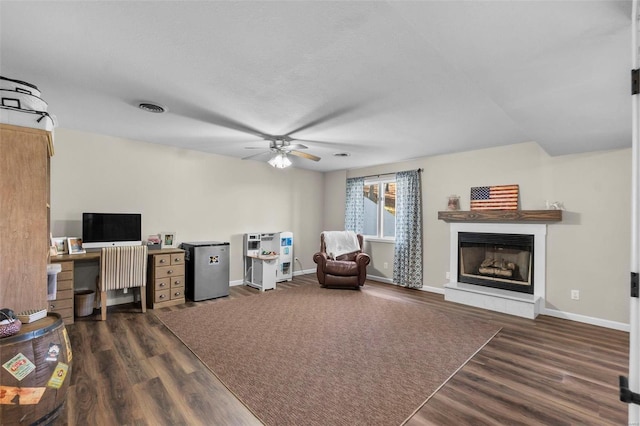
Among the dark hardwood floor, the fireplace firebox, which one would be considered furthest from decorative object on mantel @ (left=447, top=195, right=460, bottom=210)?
the dark hardwood floor

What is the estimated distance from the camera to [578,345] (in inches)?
116

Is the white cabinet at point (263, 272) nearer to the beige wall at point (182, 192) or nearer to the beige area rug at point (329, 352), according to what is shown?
the beige wall at point (182, 192)

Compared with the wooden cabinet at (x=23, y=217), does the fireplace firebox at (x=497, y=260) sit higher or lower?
lower

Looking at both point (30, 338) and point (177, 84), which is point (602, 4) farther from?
point (30, 338)

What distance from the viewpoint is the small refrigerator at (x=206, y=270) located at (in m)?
4.39

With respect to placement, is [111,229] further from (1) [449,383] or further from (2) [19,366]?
(1) [449,383]

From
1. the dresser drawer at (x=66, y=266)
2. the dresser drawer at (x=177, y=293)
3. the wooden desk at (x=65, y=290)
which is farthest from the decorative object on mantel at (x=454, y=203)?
the dresser drawer at (x=66, y=266)

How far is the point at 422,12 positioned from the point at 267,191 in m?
4.93

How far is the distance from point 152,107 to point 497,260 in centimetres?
503

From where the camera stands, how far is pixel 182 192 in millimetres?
4805

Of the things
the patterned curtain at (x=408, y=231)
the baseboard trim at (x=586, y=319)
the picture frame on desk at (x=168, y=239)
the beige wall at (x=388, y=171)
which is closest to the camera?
the baseboard trim at (x=586, y=319)

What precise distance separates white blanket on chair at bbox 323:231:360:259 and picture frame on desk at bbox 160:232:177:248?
8.62 ft

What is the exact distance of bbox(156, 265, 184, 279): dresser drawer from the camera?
13.2 feet

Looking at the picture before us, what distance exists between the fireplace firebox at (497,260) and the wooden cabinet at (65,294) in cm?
532
